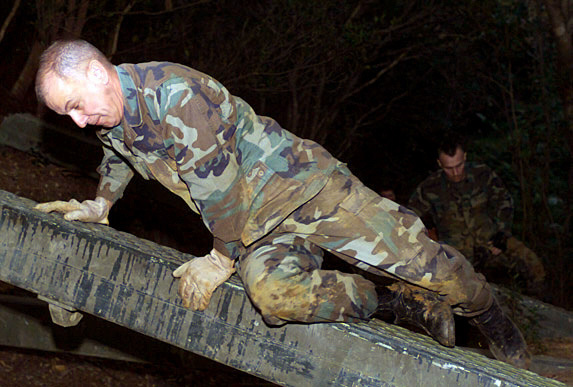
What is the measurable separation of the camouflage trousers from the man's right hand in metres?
0.78

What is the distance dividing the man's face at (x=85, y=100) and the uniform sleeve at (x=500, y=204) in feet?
14.9

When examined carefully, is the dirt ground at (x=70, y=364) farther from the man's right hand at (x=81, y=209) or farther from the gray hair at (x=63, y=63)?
the gray hair at (x=63, y=63)

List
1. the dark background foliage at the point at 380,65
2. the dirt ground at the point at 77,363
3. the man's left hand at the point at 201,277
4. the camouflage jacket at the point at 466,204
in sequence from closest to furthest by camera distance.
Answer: the man's left hand at the point at 201,277 → the dirt ground at the point at 77,363 → the camouflage jacket at the point at 466,204 → the dark background foliage at the point at 380,65

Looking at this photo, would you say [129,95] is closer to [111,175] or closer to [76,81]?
[76,81]

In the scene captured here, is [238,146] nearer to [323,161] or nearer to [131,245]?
[323,161]

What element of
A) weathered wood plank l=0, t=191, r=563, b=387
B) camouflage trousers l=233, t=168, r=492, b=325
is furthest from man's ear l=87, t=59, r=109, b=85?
camouflage trousers l=233, t=168, r=492, b=325

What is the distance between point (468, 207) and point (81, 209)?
4.56 meters

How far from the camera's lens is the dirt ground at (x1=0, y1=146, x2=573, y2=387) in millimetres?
4672

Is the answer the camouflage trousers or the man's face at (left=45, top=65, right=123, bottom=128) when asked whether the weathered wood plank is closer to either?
the camouflage trousers

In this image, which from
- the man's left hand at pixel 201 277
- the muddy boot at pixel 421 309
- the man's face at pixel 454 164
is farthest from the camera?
the man's face at pixel 454 164

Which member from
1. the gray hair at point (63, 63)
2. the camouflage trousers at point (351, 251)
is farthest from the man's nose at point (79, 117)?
the camouflage trousers at point (351, 251)

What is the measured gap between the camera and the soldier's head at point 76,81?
2.67m

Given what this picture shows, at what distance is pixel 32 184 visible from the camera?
20.4 feet

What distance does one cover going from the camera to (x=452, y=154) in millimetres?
6223
